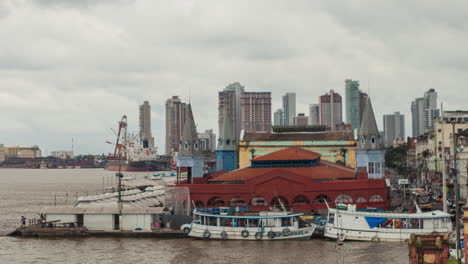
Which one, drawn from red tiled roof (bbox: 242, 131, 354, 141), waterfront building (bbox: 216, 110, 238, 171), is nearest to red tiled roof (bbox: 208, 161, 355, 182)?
red tiled roof (bbox: 242, 131, 354, 141)

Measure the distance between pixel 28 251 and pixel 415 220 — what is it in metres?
34.6

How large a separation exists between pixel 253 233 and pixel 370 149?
80.7 ft

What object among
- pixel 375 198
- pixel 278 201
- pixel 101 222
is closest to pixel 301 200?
pixel 278 201

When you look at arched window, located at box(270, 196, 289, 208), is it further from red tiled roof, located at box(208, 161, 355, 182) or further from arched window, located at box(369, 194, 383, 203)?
arched window, located at box(369, 194, 383, 203)

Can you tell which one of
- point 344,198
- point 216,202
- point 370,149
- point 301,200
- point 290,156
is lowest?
point 216,202

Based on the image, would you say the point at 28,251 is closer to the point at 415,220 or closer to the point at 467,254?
the point at 415,220

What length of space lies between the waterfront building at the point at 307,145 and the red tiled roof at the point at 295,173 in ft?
56.7

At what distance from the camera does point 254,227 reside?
68562 mm

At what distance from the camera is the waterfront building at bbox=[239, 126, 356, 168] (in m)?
104

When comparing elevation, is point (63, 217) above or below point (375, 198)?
below

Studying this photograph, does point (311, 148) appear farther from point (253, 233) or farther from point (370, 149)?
point (253, 233)

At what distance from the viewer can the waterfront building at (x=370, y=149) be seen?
8594 cm

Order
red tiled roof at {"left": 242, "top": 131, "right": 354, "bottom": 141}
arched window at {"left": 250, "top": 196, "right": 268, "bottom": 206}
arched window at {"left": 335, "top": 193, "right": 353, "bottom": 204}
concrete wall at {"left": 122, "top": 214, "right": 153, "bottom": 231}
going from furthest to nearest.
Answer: red tiled roof at {"left": 242, "top": 131, "right": 354, "bottom": 141}
arched window at {"left": 250, "top": 196, "right": 268, "bottom": 206}
arched window at {"left": 335, "top": 193, "right": 353, "bottom": 204}
concrete wall at {"left": 122, "top": 214, "right": 153, "bottom": 231}

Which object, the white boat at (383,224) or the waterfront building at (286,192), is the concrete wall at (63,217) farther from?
the white boat at (383,224)
